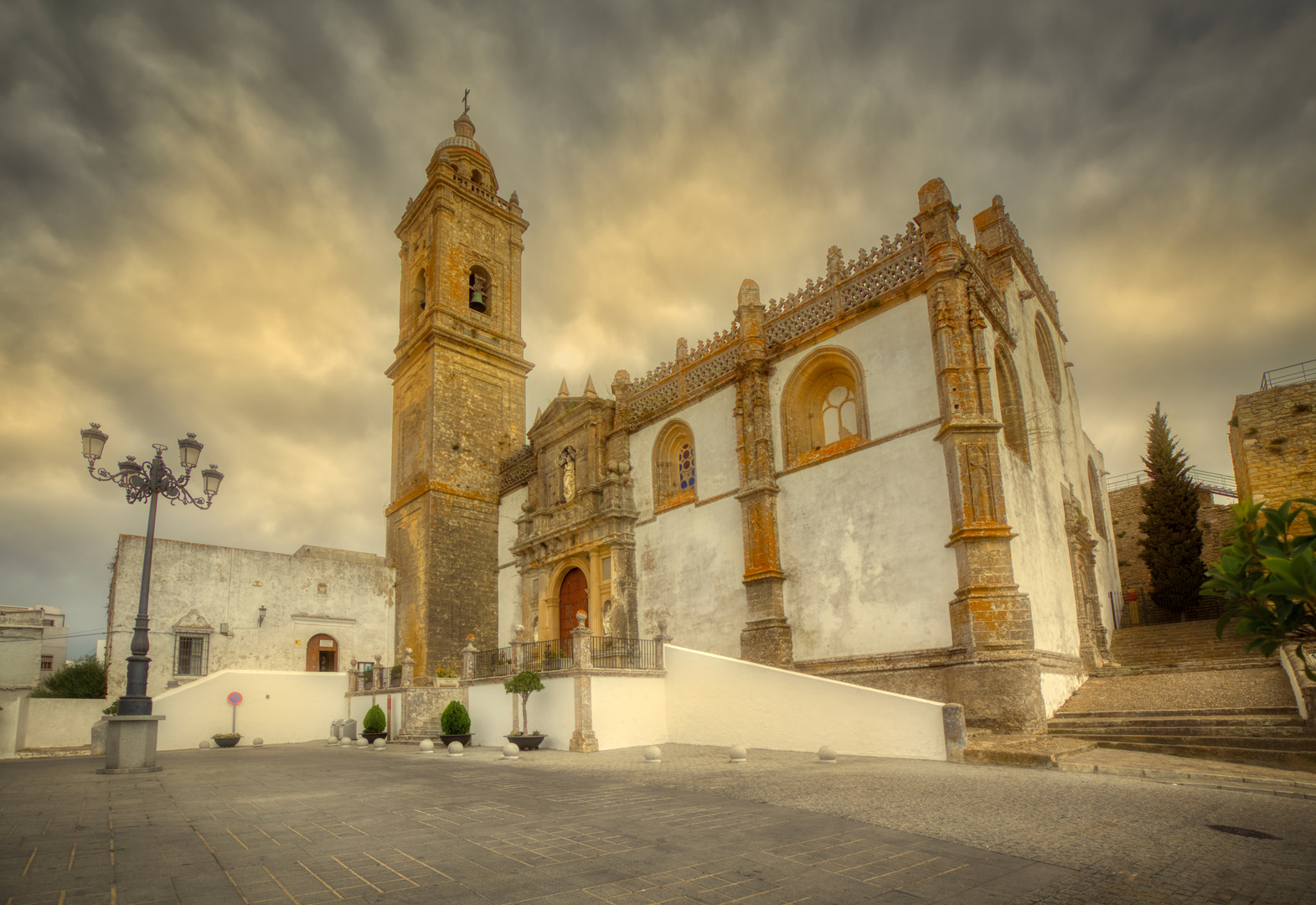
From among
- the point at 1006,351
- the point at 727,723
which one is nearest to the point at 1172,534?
the point at 1006,351

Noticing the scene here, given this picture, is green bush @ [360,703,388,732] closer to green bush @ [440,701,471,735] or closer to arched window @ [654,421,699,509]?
green bush @ [440,701,471,735]

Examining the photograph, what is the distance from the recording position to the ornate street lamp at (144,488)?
434 inches

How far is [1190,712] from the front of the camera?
36.3 ft

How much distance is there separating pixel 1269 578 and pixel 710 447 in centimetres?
1526

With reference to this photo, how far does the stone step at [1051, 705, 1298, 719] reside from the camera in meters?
10.3

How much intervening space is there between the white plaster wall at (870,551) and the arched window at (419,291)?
16292 millimetres

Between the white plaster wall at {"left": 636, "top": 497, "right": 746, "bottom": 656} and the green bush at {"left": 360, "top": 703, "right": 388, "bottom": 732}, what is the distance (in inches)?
276

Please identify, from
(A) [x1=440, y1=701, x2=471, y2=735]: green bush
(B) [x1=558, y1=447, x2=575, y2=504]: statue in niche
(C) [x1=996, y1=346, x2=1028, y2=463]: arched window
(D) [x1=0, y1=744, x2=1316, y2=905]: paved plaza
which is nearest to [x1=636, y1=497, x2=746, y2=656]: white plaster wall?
(B) [x1=558, y1=447, x2=575, y2=504]: statue in niche

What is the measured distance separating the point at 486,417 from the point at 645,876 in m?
21.9

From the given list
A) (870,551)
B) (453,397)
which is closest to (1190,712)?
(870,551)

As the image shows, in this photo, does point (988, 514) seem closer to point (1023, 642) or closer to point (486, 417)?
point (1023, 642)

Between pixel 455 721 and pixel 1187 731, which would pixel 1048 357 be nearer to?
pixel 1187 731

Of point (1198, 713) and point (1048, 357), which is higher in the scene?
point (1048, 357)

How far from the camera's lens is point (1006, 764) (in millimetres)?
→ 9719
